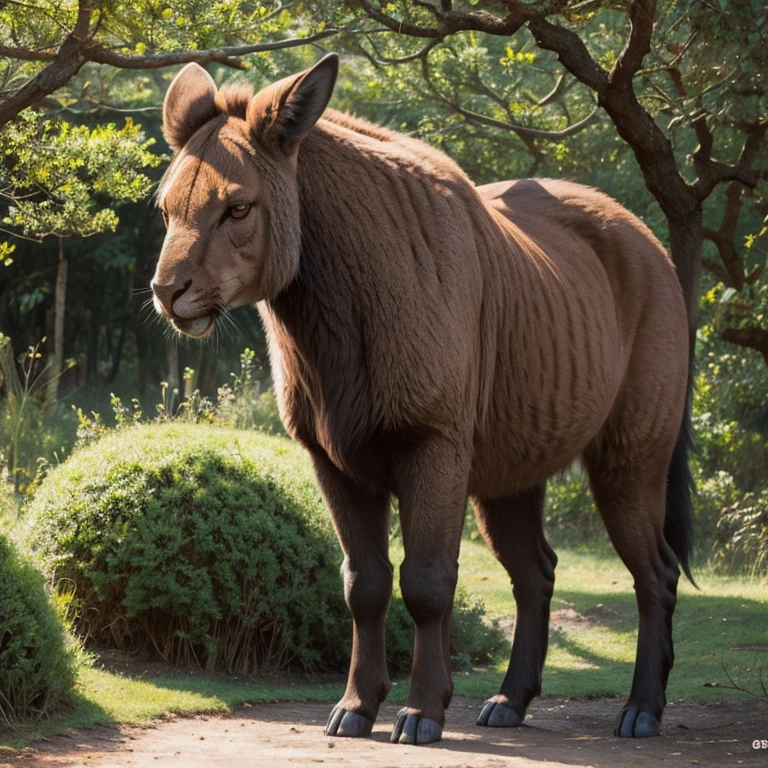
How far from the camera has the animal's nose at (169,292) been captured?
15.8ft

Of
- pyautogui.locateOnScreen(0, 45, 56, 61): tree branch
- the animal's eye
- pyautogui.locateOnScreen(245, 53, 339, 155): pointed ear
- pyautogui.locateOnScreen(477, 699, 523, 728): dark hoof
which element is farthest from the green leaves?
pyautogui.locateOnScreen(477, 699, 523, 728): dark hoof

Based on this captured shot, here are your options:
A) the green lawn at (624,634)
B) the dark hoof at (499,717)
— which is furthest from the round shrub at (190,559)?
the dark hoof at (499,717)

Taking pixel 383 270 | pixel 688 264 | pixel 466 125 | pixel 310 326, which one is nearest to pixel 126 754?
pixel 310 326

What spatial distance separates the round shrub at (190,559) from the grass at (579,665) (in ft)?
1.07

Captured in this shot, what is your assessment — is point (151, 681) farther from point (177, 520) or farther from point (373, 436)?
point (373, 436)

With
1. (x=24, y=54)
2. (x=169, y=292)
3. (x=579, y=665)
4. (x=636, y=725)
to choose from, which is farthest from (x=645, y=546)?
(x=24, y=54)

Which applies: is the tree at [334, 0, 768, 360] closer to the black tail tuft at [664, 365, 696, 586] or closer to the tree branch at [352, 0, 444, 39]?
the tree branch at [352, 0, 444, 39]

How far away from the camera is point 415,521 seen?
5.35m

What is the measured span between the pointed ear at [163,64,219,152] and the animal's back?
1579mm

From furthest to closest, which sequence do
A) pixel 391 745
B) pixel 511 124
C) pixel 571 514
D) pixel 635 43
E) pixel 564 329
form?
pixel 571 514, pixel 511 124, pixel 635 43, pixel 564 329, pixel 391 745

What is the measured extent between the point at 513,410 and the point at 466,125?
10103 mm

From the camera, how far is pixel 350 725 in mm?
5578

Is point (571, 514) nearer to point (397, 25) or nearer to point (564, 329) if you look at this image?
point (397, 25)

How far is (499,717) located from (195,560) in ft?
7.97
